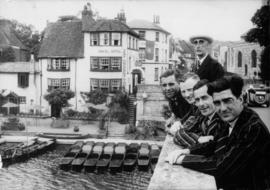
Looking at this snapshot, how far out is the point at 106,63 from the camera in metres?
23.9

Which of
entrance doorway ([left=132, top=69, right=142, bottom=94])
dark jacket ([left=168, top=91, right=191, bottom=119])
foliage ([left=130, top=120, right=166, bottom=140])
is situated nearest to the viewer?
dark jacket ([left=168, top=91, right=191, bottom=119])

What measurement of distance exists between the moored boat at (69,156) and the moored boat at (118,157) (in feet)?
6.17

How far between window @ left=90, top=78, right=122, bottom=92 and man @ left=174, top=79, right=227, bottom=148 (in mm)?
20803

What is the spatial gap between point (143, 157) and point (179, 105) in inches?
490

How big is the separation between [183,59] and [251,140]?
3343cm

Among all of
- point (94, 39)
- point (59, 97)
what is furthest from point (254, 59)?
point (94, 39)

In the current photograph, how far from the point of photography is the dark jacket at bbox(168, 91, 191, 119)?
412 cm

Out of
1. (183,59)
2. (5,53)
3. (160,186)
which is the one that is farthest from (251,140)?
(183,59)

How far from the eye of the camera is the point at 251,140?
2076 millimetres

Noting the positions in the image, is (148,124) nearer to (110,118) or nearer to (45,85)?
(110,118)

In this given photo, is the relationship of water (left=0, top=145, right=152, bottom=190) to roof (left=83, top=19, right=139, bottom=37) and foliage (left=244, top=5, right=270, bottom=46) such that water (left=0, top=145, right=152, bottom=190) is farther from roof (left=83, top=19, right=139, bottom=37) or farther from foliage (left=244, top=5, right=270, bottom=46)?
roof (left=83, top=19, right=139, bottom=37)

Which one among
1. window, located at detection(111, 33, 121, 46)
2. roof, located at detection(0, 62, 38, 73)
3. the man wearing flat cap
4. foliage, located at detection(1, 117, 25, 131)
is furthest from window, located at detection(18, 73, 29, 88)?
the man wearing flat cap

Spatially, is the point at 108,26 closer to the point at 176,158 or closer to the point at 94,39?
the point at 94,39

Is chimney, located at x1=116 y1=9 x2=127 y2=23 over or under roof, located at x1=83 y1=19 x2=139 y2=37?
over
